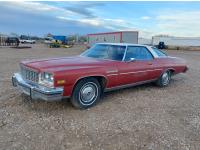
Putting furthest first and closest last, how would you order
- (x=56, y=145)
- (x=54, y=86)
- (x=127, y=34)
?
1. (x=127, y=34)
2. (x=54, y=86)
3. (x=56, y=145)

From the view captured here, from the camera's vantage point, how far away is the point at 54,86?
428cm

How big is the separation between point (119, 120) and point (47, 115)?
4.84 ft

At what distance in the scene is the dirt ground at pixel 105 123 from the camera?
3496mm

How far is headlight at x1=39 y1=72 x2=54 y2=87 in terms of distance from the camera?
4.30m

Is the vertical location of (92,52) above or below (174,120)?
above

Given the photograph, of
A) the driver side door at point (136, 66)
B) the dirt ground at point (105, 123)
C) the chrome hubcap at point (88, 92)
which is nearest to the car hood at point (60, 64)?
the chrome hubcap at point (88, 92)

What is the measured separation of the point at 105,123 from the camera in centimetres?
422

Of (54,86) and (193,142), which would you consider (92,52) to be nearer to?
(54,86)

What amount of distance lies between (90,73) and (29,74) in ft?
4.38

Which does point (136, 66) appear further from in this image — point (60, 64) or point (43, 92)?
point (43, 92)

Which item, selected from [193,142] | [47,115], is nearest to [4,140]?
[47,115]

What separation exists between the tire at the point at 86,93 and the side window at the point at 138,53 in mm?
A: 1308

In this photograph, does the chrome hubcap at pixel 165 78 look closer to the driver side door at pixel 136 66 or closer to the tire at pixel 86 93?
→ the driver side door at pixel 136 66

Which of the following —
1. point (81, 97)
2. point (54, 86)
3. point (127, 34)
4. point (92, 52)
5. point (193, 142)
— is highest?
point (127, 34)
